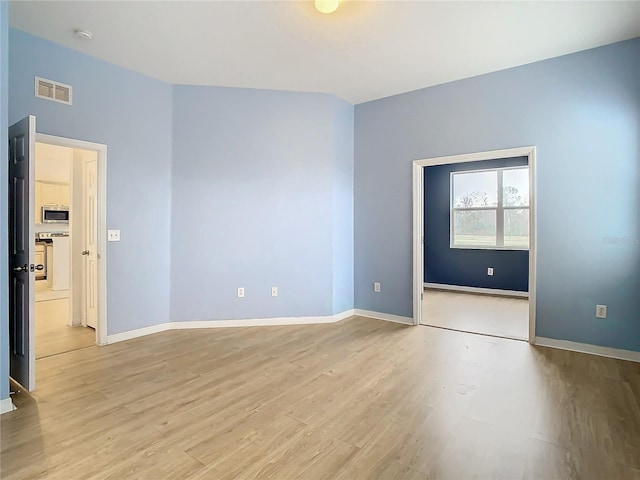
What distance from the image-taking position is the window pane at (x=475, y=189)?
6.45 metres

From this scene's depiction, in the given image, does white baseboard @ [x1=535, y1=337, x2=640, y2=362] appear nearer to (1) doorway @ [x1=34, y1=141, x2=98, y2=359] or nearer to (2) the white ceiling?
(2) the white ceiling

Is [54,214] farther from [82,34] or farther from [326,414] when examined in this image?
[326,414]

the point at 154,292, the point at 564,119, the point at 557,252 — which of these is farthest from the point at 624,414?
the point at 154,292

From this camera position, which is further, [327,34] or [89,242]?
[89,242]

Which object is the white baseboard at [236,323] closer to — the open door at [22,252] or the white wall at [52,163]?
the open door at [22,252]

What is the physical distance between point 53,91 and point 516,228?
23.0 feet

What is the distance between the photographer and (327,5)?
98.8 inches

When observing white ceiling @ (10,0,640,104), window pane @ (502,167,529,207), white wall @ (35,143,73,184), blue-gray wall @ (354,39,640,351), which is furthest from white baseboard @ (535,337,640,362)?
white wall @ (35,143,73,184)

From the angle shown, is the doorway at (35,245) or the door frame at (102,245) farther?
the door frame at (102,245)

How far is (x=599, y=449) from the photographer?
183cm

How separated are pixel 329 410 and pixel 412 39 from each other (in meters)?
3.22

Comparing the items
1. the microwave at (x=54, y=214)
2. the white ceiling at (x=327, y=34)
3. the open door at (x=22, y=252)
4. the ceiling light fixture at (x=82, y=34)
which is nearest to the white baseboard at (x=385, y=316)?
the white ceiling at (x=327, y=34)

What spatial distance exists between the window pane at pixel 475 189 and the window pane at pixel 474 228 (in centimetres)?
18

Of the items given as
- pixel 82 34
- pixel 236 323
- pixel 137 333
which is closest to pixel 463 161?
pixel 236 323
